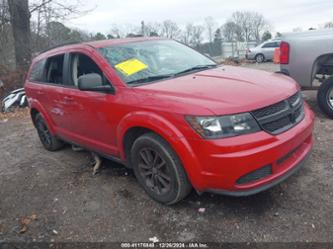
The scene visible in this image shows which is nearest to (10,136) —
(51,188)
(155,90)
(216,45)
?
(51,188)

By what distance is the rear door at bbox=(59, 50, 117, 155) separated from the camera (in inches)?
141

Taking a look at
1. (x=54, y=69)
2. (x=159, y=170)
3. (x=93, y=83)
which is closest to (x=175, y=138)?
(x=159, y=170)

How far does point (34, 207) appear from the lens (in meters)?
3.65

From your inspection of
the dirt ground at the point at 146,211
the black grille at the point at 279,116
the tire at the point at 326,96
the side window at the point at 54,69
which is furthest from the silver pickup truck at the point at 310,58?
the side window at the point at 54,69

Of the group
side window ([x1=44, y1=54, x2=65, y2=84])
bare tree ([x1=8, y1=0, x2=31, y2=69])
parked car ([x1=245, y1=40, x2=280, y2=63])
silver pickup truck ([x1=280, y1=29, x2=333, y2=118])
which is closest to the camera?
side window ([x1=44, y1=54, x2=65, y2=84])

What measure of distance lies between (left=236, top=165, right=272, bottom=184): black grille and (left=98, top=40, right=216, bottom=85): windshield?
4.69 ft

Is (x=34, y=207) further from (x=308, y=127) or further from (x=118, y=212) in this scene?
(x=308, y=127)

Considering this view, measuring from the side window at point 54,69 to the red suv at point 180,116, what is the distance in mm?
49

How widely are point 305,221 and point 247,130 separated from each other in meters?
1.02

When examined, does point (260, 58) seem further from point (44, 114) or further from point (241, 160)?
point (241, 160)

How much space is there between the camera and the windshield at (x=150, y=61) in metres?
3.52

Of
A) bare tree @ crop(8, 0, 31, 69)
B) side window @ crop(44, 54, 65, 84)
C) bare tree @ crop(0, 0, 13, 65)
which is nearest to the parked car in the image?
bare tree @ crop(8, 0, 31, 69)

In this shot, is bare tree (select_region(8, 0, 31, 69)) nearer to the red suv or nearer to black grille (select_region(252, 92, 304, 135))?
the red suv

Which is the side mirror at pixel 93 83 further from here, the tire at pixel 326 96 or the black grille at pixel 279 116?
the tire at pixel 326 96
